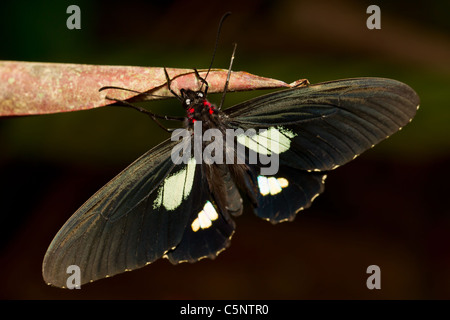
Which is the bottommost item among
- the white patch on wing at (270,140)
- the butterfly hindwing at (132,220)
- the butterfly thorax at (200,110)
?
the butterfly hindwing at (132,220)

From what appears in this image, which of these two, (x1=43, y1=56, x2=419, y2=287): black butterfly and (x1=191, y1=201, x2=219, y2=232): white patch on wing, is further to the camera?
(x1=191, y1=201, x2=219, y2=232): white patch on wing

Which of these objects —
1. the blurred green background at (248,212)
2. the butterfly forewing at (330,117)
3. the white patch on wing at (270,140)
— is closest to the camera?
the butterfly forewing at (330,117)

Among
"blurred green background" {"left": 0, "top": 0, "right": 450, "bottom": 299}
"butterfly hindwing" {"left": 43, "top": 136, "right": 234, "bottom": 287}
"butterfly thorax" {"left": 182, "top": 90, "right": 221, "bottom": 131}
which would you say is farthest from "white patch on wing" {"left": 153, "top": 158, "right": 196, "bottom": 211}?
"blurred green background" {"left": 0, "top": 0, "right": 450, "bottom": 299}

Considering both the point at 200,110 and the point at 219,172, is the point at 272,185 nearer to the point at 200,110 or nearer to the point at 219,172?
the point at 219,172

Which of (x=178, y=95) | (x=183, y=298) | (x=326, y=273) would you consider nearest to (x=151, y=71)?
(x=178, y=95)

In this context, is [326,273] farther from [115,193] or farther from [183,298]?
[115,193]

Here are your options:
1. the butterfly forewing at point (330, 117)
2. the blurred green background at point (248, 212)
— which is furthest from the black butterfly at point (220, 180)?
the blurred green background at point (248, 212)

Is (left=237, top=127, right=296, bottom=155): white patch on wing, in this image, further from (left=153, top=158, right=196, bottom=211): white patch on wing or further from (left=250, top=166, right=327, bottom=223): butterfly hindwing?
(left=153, top=158, right=196, bottom=211): white patch on wing

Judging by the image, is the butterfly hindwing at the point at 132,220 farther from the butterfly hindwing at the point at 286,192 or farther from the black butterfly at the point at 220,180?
the butterfly hindwing at the point at 286,192
